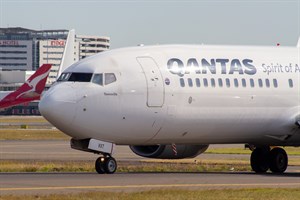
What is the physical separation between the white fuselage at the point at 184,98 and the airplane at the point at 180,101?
0.04 m

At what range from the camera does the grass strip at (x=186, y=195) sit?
88.9 feet

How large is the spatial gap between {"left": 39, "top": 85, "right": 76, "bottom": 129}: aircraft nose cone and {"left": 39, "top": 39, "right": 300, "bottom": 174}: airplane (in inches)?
1.4

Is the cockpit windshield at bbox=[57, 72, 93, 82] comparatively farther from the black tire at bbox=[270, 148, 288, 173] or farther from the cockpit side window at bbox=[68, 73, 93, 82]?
the black tire at bbox=[270, 148, 288, 173]

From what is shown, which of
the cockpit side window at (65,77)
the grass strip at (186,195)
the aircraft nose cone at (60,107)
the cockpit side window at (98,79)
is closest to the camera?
the grass strip at (186,195)

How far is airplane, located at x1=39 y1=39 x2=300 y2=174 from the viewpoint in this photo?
36.2m

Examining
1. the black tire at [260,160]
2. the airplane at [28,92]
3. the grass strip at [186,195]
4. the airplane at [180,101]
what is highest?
the airplane at [180,101]

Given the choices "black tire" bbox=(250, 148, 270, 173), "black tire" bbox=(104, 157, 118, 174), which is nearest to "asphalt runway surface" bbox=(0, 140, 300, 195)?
"black tire" bbox=(104, 157, 118, 174)

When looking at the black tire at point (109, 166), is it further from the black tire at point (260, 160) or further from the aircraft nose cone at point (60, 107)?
the black tire at point (260, 160)

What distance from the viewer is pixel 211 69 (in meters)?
39.1

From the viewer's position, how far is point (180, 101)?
37.8 m


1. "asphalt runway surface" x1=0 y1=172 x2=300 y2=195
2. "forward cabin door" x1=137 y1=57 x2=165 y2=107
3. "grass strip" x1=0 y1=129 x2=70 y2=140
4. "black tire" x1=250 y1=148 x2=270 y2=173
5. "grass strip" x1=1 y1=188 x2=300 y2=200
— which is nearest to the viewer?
"grass strip" x1=1 y1=188 x2=300 y2=200

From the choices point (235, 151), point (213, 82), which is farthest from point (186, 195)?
point (235, 151)

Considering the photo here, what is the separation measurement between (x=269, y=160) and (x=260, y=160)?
1.33 ft

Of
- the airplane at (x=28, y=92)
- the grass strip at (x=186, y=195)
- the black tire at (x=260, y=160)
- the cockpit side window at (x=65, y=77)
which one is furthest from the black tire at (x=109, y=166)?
the airplane at (x=28, y=92)
